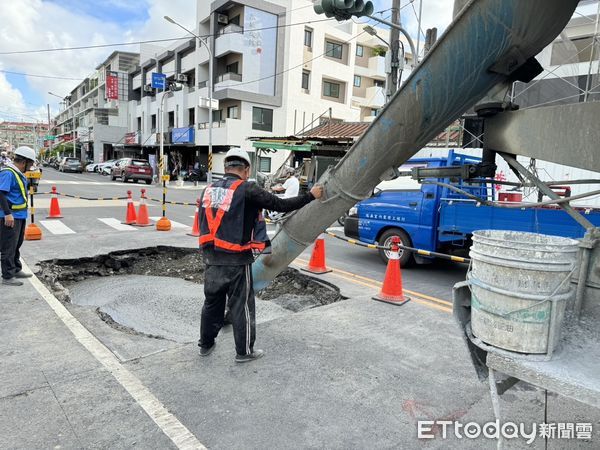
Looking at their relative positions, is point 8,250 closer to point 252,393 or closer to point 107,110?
point 252,393

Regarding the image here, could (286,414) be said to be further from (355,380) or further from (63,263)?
(63,263)

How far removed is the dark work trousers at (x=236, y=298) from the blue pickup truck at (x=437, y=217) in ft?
15.6

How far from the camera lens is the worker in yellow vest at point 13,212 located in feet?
18.9

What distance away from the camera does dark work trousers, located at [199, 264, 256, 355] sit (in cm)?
375

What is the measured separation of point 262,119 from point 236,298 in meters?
29.9

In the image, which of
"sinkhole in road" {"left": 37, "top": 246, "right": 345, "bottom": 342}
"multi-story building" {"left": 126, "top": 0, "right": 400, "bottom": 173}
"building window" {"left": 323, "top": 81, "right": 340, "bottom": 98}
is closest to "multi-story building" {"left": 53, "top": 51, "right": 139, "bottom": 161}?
"multi-story building" {"left": 126, "top": 0, "right": 400, "bottom": 173}

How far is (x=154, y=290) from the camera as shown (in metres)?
6.23

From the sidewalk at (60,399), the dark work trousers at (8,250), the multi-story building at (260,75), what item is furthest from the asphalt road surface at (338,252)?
the multi-story building at (260,75)

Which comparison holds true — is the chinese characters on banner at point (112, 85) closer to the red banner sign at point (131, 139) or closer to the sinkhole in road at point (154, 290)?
the red banner sign at point (131, 139)

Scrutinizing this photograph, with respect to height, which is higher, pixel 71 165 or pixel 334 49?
pixel 334 49

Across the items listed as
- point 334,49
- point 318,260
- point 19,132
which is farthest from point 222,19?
point 19,132

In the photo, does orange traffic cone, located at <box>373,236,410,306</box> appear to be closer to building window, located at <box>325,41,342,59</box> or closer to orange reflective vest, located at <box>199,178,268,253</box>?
orange reflective vest, located at <box>199,178,268,253</box>

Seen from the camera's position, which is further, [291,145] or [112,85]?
[112,85]

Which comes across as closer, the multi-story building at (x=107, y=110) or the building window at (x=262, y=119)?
the building window at (x=262, y=119)
